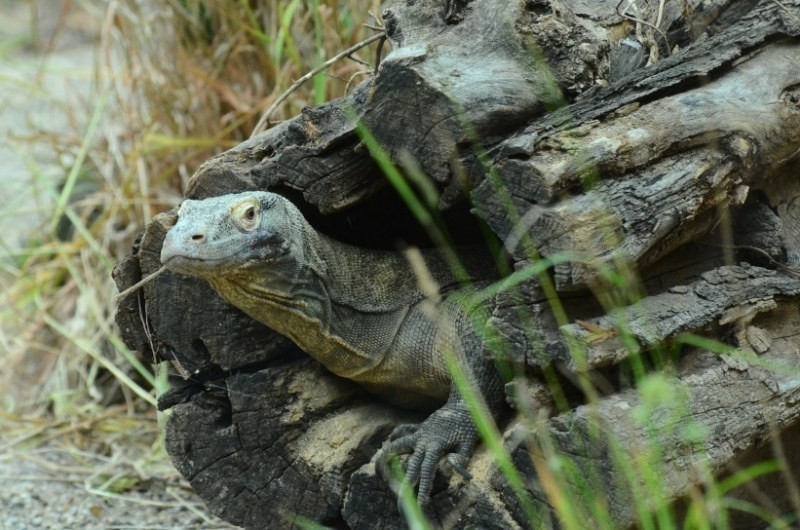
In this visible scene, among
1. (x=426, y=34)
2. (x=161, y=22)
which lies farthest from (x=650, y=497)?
(x=161, y=22)

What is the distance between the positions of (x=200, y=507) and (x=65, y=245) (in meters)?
2.35

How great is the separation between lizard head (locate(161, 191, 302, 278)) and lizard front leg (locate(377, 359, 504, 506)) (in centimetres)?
66

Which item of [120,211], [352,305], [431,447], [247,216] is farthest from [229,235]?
[120,211]

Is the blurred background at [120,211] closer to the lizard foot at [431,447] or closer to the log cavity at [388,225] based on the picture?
the log cavity at [388,225]

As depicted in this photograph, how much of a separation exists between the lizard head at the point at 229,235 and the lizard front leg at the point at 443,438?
2.18ft

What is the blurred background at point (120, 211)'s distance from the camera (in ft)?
15.7

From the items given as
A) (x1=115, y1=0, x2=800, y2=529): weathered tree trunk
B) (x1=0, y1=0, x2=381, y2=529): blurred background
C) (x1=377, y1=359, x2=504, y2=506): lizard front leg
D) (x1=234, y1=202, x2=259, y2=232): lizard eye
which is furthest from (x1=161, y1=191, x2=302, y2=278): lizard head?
(x1=0, y1=0, x2=381, y2=529): blurred background

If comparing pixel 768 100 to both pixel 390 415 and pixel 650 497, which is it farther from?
pixel 390 415

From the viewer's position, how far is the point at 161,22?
235 inches

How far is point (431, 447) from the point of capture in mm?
3076

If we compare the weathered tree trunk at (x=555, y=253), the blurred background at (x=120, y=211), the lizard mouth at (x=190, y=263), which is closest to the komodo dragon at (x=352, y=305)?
the lizard mouth at (x=190, y=263)

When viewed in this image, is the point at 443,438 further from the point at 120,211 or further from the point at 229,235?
the point at 120,211

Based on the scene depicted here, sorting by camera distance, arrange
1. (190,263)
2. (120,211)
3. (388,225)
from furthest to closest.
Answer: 1. (120,211)
2. (388,225)
3. (190,263)

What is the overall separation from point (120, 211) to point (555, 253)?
3.90 meters
